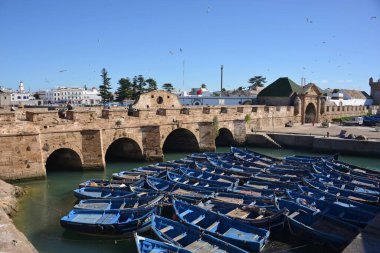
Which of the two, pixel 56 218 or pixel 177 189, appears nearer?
pixel 56 218

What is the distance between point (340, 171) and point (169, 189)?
1060 cm

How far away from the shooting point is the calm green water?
39.3 feet

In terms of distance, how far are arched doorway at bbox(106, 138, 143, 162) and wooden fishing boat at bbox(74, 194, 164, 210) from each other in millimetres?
10669

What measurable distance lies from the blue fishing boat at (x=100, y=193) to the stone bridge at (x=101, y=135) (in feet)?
17.6

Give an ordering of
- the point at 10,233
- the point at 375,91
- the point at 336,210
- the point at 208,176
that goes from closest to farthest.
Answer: the point at 10,233 < the point at 336,210 < the point at 208,176 < the point at 375,91

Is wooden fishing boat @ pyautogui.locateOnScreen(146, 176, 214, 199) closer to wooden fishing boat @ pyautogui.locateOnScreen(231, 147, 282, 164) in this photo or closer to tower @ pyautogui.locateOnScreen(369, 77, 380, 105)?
wooden fishing boat @ pyautogui.locateOnScreen(231, 147, 282, 164)

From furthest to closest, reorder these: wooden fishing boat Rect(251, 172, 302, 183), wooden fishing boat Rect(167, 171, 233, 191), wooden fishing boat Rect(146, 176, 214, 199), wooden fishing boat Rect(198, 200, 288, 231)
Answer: wooden fishing boat Rect(251, 172, 302, 183), wooden fishing boat Rect(167, 171, 233, 191), wooden fishing boat Rect(146, 176, 214, 199), wooden fishing boat Rect(198, 200, 288, 231)

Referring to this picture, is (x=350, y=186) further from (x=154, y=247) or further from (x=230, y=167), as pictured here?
(x=154, y=247)

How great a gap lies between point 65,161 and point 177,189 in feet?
33.0

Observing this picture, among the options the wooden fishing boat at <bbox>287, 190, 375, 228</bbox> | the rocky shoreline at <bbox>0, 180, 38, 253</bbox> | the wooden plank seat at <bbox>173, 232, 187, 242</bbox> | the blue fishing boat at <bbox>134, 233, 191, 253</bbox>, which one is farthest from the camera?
the wooden fishing boat at <bbox>287, 190, 375, 228</bbox>

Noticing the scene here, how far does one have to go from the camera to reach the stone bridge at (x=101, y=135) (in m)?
19.3

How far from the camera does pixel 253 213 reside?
13391 mm

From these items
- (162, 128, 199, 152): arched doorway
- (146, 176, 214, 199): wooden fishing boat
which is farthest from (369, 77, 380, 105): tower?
(146, 176, 214, 199): wooden fishing boat

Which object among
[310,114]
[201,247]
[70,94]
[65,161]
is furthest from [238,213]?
[70,94]
